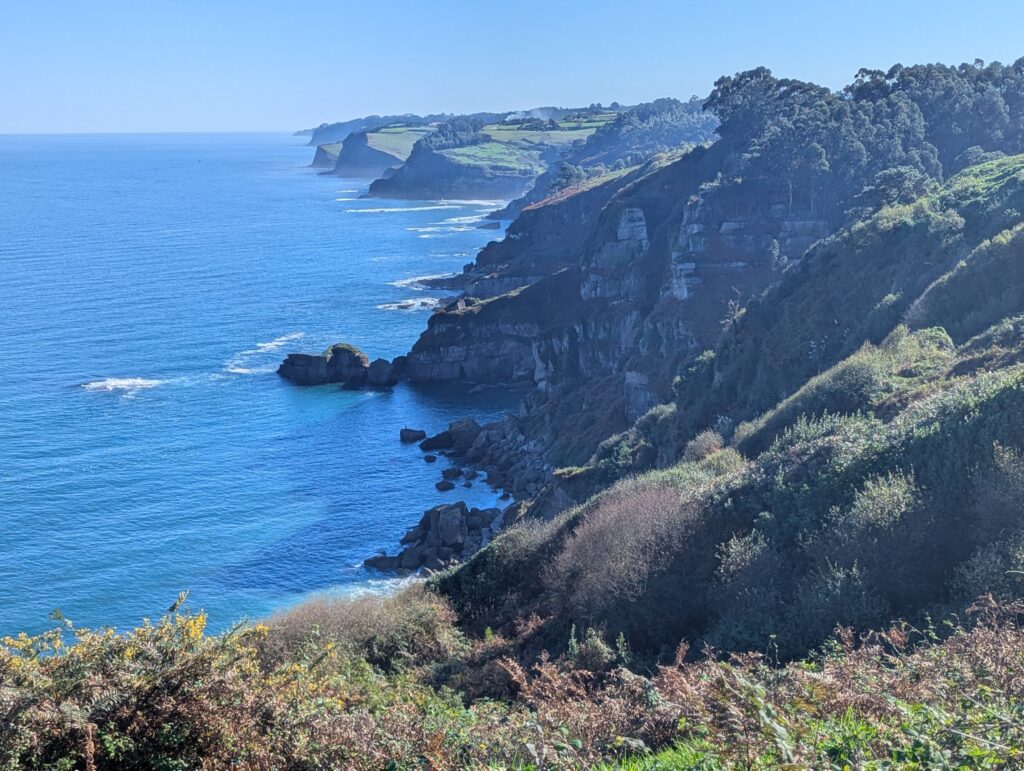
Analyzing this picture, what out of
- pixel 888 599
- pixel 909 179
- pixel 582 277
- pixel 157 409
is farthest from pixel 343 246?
pixel 888 599

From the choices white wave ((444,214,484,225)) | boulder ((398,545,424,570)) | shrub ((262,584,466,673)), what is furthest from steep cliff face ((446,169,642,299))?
shrub ((262,584,466,673))

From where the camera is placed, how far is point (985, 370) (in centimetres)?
2564

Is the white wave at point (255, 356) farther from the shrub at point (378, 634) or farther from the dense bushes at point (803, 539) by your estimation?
the shrub at point (378, 634)

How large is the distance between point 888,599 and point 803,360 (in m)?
27.6

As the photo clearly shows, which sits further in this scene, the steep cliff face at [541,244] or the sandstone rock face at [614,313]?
the steep cliff face at [541,244]

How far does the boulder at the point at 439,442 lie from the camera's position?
6931cm

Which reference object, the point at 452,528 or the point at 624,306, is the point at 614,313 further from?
the point at 452,528

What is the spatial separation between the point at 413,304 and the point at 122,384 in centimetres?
4138

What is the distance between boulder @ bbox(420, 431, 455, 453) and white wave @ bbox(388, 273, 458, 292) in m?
52.9

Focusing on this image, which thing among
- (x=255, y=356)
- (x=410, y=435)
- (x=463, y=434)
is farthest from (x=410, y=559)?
(x=255, y=356)

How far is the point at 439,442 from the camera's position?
69.8 meters

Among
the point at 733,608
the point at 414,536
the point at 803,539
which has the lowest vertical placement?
the point at 414,536

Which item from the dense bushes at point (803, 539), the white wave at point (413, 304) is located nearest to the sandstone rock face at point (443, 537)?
the dense bushes at point (803, 539)

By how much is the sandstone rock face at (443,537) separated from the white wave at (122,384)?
121 ft
